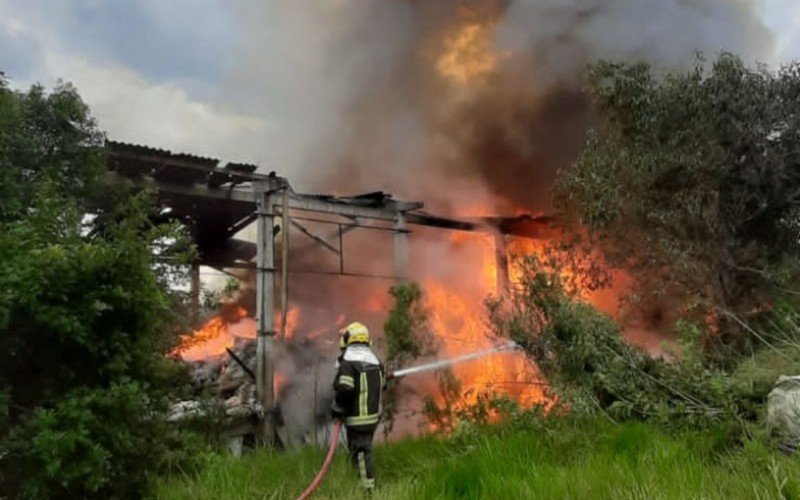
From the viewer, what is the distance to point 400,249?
12.6m

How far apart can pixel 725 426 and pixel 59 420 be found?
5121mm

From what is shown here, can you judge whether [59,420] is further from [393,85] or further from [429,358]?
[393,85]

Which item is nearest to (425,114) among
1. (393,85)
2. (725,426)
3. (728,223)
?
(393,85)

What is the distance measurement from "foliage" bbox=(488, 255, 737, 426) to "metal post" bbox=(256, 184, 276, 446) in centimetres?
439

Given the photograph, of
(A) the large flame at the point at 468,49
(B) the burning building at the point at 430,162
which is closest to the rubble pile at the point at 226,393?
(B) the burning building at the point at 430,162

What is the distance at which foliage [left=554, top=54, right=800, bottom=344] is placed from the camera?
931 centimetres

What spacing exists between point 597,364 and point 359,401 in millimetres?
2410

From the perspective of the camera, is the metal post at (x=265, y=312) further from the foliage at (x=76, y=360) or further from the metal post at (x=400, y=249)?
the foliage at (x=76, y=360)

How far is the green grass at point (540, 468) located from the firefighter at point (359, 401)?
240mm

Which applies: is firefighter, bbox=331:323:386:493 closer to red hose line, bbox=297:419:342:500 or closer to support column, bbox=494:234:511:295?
red hose line, bbox=297:419:342:500

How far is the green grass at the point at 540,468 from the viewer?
169 inches

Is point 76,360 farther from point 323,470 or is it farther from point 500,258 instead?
point 500,258

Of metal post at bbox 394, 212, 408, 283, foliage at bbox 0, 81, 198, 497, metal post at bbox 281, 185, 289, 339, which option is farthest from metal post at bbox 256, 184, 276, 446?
foliage at bbox 0, 81, 198, 497

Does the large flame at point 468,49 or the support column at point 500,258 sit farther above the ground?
the large flame at point 468,49
